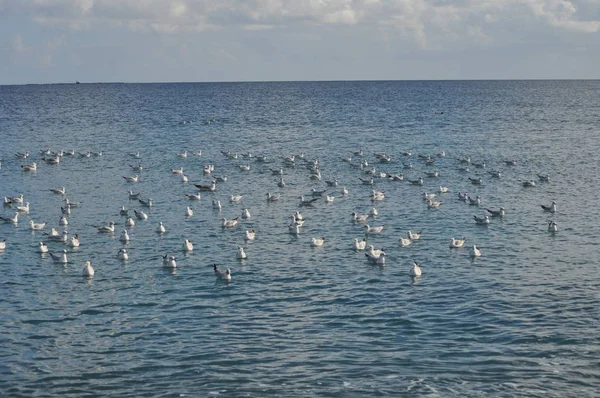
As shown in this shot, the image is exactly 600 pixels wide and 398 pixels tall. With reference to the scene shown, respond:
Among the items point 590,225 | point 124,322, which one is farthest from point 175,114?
point 124,322

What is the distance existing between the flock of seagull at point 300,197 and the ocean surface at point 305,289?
Answer: 0.43 metres

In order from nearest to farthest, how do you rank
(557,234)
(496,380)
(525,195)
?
(496,380) < (557,234) < (525,195)

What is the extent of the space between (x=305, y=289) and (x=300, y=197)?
22.3 metres

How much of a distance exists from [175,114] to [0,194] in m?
87.8

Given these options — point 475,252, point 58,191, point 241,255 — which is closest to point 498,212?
point 475,252

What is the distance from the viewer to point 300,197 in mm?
54375

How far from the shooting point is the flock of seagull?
39094mm

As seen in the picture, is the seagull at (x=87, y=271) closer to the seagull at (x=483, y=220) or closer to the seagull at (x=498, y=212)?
the seagull at (x=483, y=220)

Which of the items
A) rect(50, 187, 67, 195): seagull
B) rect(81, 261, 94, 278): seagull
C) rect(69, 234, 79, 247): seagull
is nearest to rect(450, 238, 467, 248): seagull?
rect(81, 261, 94, 278): seagull

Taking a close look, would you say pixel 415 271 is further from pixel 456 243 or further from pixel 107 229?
pixel 107 229

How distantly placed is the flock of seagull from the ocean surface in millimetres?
427

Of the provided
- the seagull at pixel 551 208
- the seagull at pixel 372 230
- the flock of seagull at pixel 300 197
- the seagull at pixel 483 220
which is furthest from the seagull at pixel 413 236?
the seagull at pixel 551 208

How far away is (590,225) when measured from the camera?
4431cm

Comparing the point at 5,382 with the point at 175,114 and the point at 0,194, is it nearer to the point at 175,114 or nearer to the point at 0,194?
the point at 0,194
